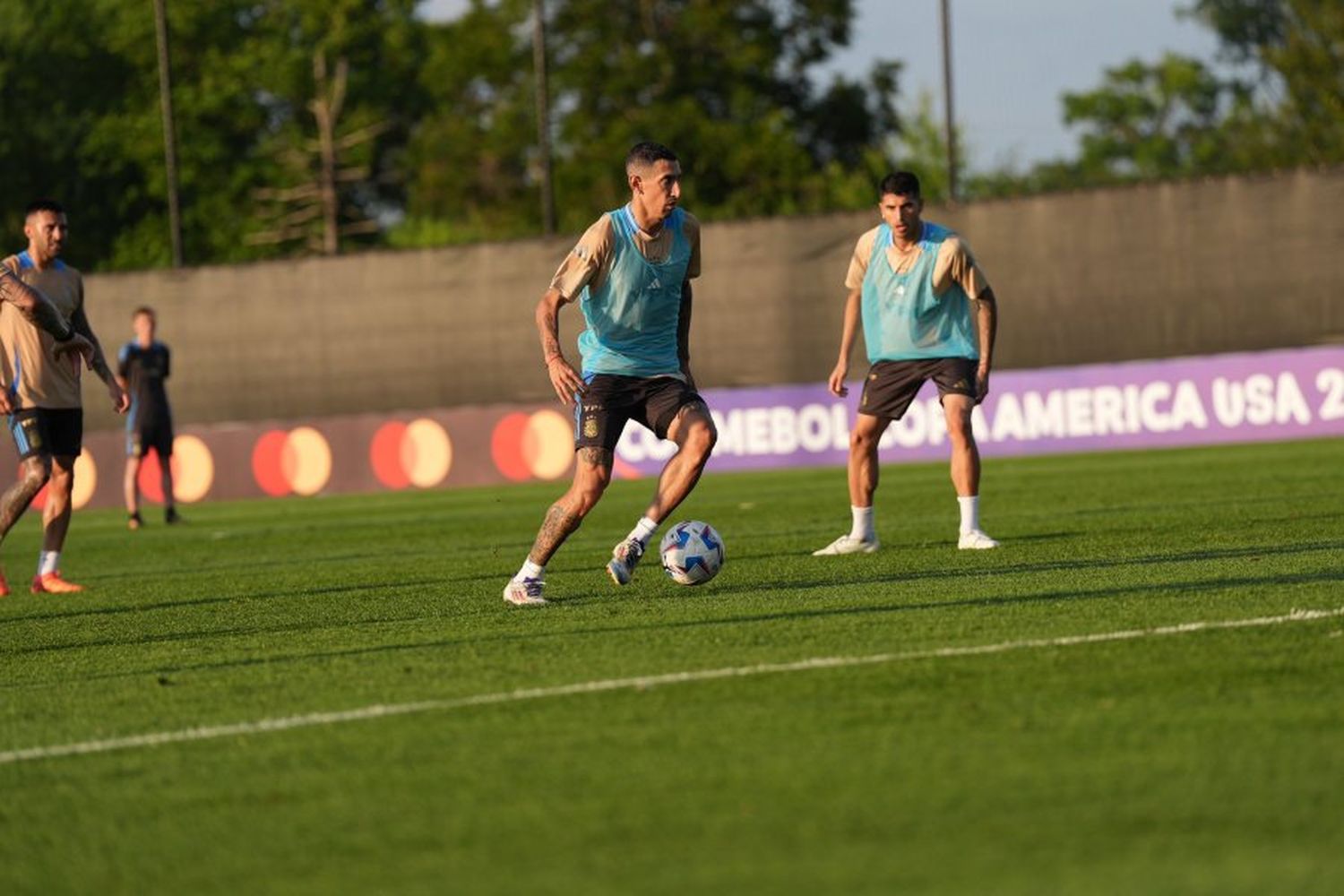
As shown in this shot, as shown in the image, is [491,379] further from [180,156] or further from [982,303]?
[180,156]

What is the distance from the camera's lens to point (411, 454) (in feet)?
88.7

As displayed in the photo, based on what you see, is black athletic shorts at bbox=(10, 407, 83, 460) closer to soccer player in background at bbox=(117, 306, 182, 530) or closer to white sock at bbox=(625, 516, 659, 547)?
white sock at bbox=(625, 516, 659, 547)

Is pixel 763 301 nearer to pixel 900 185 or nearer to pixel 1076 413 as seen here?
pixel 1076 413

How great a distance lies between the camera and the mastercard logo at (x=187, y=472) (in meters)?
27.0

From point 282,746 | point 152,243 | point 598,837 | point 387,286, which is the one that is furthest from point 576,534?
point 152,243

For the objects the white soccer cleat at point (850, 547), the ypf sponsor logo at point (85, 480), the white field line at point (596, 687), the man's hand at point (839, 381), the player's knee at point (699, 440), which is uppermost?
the man's hand at point (839, 381)

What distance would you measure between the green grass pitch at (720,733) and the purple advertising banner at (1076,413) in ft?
43.0

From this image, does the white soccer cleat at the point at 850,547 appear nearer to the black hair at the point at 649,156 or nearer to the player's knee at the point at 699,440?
the player's knee at the point at 699,440

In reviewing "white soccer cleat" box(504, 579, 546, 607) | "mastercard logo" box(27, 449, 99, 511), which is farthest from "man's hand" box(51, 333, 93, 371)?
"mastercard logo" box(27, 449, 99, 511)

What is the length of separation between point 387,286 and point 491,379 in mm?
1931

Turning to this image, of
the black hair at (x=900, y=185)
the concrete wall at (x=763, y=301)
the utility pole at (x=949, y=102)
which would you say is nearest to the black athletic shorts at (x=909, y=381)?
the black hair at (x=900, y=185)

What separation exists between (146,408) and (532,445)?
5988 mm

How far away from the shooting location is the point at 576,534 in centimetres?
1616

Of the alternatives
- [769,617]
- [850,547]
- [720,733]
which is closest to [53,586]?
[850,547]
